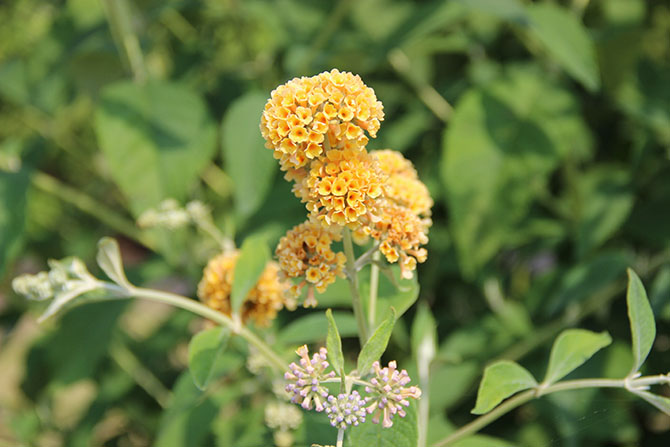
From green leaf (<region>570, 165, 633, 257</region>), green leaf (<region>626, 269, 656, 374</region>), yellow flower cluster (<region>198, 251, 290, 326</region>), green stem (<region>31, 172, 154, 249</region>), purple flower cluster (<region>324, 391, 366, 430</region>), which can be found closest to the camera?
purple flower cluster (<region>324, 391, 366, 430</region>)

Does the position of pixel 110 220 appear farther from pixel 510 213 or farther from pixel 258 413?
pixel 510 213

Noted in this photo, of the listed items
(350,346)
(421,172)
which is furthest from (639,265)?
(350,346)

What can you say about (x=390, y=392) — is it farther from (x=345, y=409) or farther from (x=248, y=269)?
(x=248, y=269)

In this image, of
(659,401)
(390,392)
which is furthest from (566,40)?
(390,392)

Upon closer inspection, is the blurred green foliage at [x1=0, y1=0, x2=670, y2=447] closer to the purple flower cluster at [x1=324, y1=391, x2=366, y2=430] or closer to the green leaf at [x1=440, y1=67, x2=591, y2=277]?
the green leaf at [x1=440, y1=67, x2=591, y2=277]

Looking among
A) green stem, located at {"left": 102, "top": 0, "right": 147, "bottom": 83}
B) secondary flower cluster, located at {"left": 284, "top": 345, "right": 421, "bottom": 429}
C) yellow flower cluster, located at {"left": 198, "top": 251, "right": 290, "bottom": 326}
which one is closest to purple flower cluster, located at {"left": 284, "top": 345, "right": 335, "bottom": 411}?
secondary flower cluster, located at {"left": 284, "top": 345, "right": 421, "bottom": 429}
